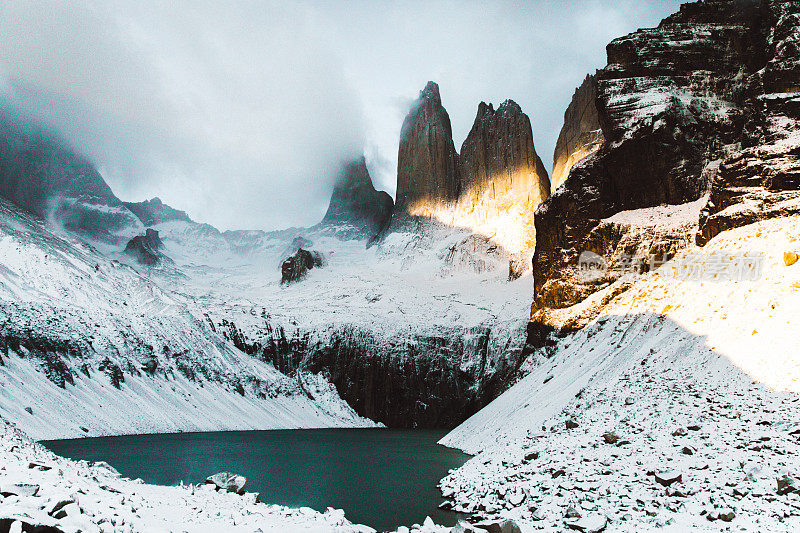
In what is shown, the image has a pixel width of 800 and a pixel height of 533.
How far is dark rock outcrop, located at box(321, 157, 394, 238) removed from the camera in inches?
7106

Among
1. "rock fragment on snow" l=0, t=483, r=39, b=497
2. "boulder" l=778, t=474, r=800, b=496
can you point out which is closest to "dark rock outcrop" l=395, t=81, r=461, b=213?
"boulder" l=778, t=474, r=800, b=496

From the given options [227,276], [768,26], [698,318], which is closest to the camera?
[698,318]

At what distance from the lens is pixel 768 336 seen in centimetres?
2312

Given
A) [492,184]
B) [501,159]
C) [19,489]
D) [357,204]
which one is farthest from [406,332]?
[357,204]

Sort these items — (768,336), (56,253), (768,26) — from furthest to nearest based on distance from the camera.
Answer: (56,253) → (768,26) → (768,336)

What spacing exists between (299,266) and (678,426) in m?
134

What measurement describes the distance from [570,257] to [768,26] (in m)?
32.3

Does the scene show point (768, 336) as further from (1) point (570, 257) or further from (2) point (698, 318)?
(1) point (570, 257)

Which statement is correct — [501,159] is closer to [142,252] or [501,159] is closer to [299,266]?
[299,266]

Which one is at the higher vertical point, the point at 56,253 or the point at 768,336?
the point at 56,253

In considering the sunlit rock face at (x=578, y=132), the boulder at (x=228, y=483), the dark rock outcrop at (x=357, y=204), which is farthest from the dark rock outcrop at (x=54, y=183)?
the boulder at (x=228, y=483)

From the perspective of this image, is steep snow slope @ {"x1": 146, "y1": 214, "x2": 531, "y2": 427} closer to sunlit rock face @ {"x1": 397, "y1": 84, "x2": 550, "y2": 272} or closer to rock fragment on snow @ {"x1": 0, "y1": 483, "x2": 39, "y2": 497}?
sunlit rock face @ {"x1": 397, "y1": 84, "x2": 550, "y2": 272}

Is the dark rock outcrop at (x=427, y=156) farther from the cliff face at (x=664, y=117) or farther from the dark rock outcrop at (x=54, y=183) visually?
the dark rock outcrop at (x=54, y=183)

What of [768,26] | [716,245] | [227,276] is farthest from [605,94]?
[227,276]
